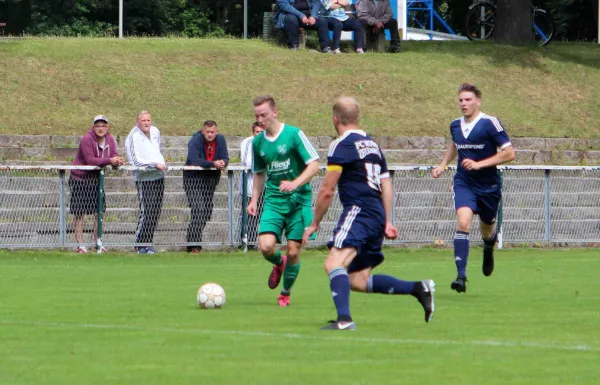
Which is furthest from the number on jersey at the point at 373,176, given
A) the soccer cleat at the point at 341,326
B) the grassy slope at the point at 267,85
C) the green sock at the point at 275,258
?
the grassy slope at the point at 267,85

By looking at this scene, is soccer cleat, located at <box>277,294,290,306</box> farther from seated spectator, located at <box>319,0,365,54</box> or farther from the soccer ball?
seated spectator, located at <box>319,0,365,54</box>

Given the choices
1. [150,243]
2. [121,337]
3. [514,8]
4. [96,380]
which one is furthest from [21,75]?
[96,380]

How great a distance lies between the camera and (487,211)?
1358 centimetres

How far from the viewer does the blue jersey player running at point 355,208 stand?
31.6 feet

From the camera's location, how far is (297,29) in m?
28.5

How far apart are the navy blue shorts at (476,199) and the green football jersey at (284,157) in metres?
2.32

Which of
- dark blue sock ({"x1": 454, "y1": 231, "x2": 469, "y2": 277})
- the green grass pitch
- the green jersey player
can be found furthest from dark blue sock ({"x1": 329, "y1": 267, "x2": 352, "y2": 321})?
dark blue sock ({"x1": 454, "y1": 231, "x2": 469, "y2": 277})

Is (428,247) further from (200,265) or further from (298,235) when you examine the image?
(298,235)

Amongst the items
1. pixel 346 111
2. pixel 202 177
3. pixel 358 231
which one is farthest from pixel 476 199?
pixel 202 177

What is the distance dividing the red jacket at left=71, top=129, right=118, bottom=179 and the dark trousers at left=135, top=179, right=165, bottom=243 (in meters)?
0.64

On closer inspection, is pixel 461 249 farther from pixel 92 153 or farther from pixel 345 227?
pixel 92 153

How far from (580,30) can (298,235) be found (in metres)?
31.5

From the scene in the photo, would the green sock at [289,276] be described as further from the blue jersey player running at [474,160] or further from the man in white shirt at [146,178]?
the man in white shirt at [146,178]

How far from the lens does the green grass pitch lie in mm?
7602
